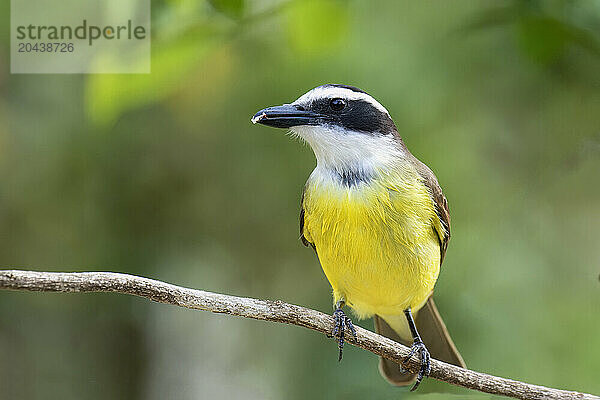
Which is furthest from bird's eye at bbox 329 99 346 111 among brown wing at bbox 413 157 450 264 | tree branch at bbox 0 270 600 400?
tree branch at bbox 0 270 600 400

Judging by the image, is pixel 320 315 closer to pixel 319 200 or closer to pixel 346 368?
pixel 319 200

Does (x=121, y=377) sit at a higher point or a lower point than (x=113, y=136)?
lower

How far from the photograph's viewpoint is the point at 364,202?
217 centimetres

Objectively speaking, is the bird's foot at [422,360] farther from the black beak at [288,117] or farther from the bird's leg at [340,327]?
the black beak at [288,117]

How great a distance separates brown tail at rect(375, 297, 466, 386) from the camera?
282 centimetres

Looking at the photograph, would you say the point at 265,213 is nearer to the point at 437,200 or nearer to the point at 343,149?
the point at 437,200

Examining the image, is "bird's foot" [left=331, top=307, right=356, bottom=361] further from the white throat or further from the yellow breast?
the white throat

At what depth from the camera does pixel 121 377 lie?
13.2 ft

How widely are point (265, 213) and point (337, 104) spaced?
6.56 feet

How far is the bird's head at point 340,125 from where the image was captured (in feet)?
6.96

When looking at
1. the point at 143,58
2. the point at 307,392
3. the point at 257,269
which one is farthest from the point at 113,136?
the point at 143,58

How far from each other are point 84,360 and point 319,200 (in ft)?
7.92

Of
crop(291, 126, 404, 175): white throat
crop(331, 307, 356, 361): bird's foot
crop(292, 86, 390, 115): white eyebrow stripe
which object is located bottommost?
crop(331, 307, 356, 361): bird's foot

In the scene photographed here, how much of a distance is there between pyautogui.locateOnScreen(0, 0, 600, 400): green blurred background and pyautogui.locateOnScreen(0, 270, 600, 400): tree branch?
1197 mm
